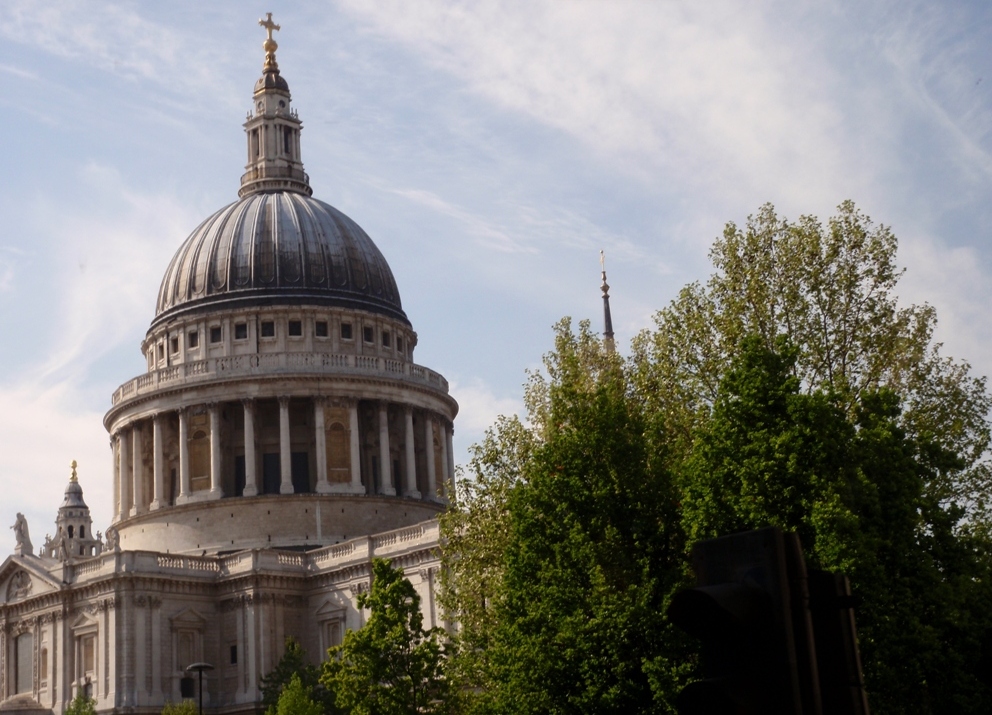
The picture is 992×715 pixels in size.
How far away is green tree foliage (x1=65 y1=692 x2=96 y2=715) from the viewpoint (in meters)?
72.1

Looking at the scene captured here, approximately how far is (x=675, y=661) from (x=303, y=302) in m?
66.8

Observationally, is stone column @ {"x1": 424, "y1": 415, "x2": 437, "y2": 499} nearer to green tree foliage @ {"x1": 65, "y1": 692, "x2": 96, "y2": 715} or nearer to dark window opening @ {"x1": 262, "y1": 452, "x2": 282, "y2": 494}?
dark window opening @ {"x1": 262, "y1": 452, "x2": 282, "y2": 494}

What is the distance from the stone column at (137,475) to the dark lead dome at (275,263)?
870 centimetres

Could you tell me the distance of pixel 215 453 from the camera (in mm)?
91625

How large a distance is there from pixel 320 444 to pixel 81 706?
2425cm

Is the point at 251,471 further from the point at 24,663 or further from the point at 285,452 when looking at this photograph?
the point at 24,663

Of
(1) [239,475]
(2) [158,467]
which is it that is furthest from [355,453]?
(2) [158,467]

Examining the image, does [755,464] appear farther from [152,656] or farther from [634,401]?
[152,656]

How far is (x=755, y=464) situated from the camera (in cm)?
3275

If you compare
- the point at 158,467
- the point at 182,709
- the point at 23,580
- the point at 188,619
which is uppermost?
the point at 158,467

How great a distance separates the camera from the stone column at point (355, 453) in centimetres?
9188

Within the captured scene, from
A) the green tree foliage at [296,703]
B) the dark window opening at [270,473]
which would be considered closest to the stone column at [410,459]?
the dark window opening at [270,473]

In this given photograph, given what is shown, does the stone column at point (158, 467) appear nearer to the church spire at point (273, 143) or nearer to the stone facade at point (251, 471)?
the stone facade at point (251, 471)

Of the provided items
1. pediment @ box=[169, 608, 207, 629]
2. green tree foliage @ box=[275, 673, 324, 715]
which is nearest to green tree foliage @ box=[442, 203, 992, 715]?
green tree foliage @ box=[275, 673, 324, 715]
